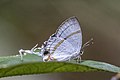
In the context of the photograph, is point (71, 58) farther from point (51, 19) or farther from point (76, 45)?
point (51, 19)

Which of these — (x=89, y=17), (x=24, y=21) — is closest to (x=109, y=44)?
(x=89, y=17)

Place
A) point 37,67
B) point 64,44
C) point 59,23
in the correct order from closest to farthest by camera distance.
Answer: point 37,67 → point 64,44 → point 59,23

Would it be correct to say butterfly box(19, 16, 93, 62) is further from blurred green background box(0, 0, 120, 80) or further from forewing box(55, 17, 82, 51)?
blurred green background box(0, 0, 120, 80)

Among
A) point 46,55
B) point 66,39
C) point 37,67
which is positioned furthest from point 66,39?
point 37,67

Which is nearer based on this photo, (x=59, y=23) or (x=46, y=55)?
(x=46, y=55)

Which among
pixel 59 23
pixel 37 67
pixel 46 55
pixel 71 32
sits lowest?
pixel 37 67

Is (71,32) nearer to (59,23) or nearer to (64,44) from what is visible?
(64,44)
